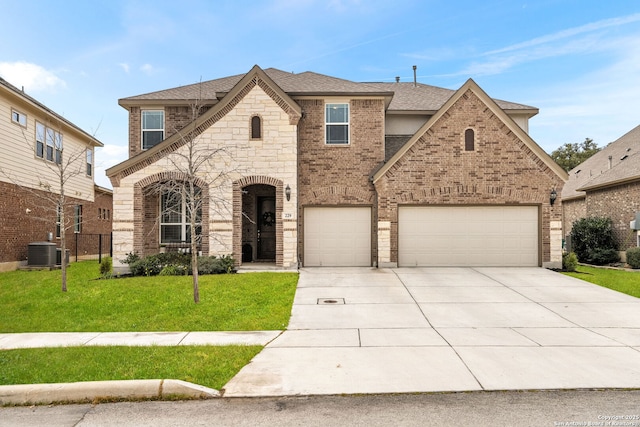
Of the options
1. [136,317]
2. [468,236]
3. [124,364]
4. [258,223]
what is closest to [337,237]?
[258,223]

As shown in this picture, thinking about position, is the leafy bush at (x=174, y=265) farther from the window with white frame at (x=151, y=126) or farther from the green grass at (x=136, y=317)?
the window with white frame at (x=151, y=126)

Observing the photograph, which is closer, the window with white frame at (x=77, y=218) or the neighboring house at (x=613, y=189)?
the neighboring house at (x=613, y=189)

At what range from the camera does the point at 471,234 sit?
15.8m

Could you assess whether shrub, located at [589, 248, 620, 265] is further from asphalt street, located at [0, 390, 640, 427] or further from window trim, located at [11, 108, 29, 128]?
window trim, located at [11, 108, 29, 128]

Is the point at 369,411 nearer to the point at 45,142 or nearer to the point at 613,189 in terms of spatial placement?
the point at 45,142

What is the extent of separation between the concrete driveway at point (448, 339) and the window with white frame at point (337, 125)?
5710 millimetres

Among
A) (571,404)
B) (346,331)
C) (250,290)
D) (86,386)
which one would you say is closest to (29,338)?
(86,386)

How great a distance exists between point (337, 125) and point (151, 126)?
750 centimetres

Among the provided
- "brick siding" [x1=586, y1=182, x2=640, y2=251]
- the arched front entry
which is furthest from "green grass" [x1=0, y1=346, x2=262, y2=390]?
"brick siding" [x1=586, y1=182, x2=640, y2=251]

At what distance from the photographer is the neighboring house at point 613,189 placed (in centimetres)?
1994

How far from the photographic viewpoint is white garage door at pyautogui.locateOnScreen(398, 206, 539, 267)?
1575 centimetres

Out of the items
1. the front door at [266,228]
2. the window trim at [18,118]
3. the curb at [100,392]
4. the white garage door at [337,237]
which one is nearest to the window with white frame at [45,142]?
the window trim at [18,118]

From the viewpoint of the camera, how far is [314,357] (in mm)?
6648

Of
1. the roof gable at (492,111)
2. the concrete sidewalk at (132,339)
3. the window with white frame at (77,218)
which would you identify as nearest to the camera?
the concrete sidewalk at (132,339)
